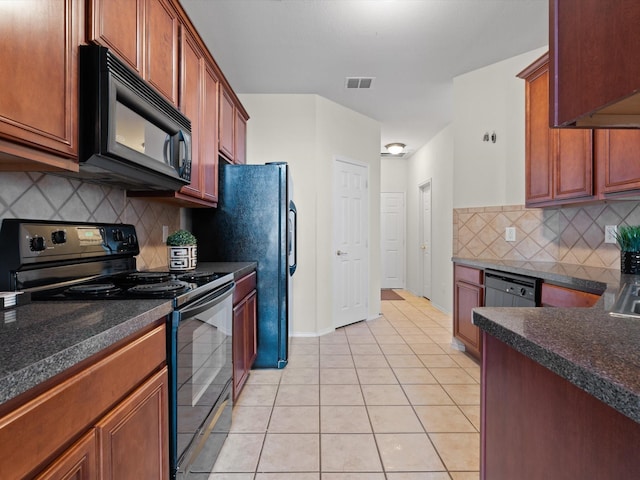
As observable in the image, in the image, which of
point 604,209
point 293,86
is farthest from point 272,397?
point 293,86

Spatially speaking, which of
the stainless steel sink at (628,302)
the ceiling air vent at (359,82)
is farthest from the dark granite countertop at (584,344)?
the ceiling air vent at (359,82)

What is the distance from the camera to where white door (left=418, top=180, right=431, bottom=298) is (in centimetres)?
585

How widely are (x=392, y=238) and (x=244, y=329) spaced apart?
5035 mm

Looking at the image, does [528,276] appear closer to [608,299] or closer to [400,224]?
[608,299]

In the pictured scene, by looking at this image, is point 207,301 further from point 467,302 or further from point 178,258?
point 467,302

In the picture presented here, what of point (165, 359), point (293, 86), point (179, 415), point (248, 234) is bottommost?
point (179, 415)

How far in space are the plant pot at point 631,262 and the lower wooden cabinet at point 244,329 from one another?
2251 mm

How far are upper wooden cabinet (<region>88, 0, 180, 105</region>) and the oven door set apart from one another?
1.02 metres

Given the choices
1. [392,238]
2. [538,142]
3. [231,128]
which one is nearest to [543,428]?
[538,142]

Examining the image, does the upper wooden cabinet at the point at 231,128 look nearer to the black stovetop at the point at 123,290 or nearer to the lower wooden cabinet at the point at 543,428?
the black stovetop at the point at 123,290

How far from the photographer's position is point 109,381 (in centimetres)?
87

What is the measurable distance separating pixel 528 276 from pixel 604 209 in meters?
0.83

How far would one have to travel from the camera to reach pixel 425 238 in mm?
6062

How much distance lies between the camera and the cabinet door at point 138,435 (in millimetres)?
861
